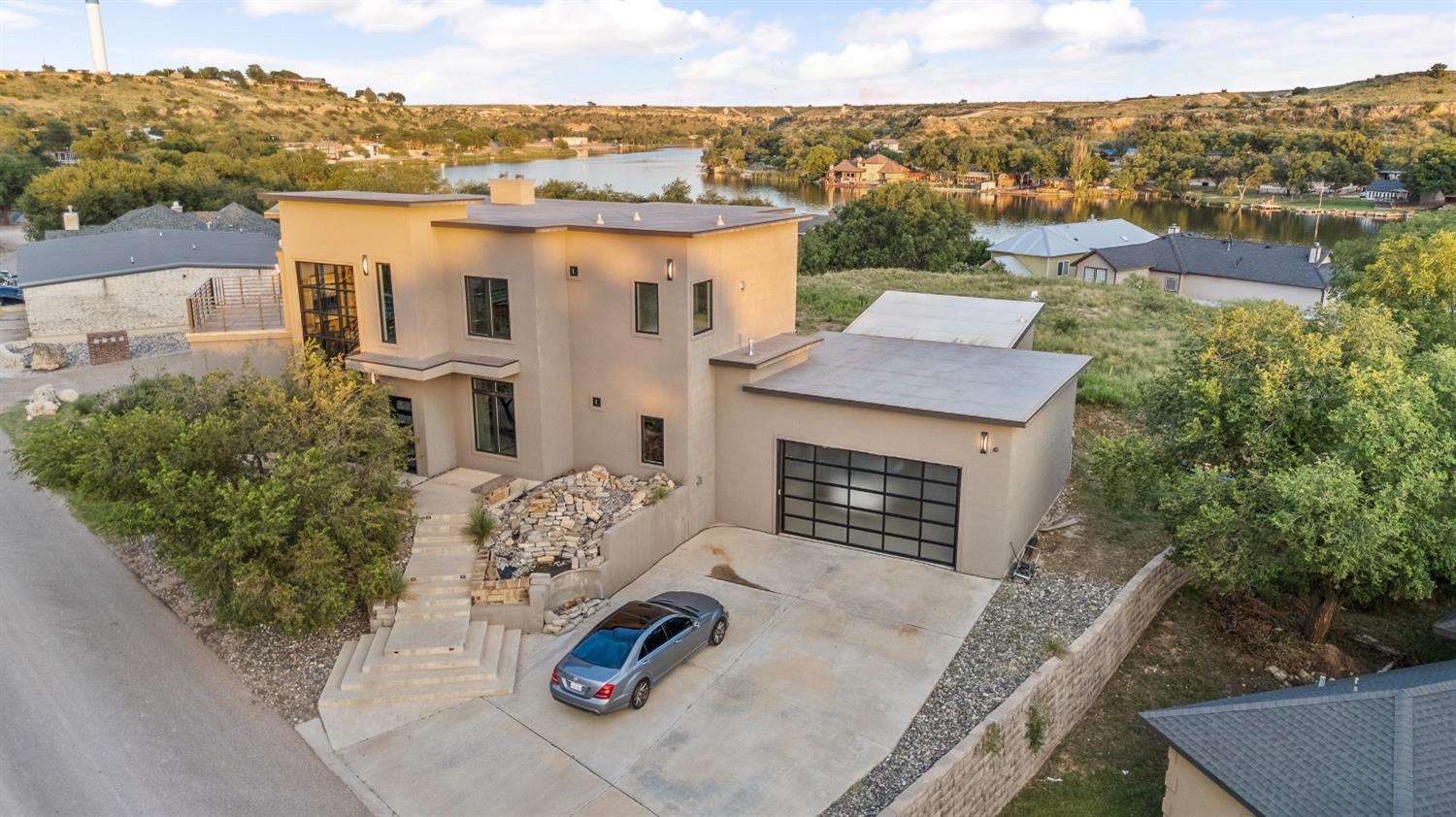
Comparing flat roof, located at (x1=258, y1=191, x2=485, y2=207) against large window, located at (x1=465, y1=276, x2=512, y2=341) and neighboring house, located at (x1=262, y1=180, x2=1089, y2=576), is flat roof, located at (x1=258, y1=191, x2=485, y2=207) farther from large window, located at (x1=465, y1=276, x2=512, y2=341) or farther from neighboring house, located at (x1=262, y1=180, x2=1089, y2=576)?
large window, located at (x1=465, y1=276, x2=512, y2=341)

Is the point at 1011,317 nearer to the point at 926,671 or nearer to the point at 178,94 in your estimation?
the point at 926,671

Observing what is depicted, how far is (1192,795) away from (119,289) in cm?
3895

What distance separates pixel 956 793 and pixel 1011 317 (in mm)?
18440

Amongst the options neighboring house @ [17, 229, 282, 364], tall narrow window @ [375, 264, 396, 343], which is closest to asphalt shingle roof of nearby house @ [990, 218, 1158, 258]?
neighboring house @ [17, 229, 282, 364]

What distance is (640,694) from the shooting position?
1300 centimetres

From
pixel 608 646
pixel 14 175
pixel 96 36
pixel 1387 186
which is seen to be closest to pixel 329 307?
pixel 608 646

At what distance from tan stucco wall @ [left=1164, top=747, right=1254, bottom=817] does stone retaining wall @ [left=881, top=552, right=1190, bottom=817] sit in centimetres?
186

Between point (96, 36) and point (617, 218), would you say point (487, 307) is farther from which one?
point (96, 36)

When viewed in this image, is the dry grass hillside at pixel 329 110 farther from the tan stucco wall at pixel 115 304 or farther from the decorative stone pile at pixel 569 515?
the decorative stone pile at pixel 569 515

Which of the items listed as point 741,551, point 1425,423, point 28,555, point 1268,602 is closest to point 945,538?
point 741,551

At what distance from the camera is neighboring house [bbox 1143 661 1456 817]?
10.3m

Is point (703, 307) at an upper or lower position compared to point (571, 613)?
upper

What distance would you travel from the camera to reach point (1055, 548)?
1847cm

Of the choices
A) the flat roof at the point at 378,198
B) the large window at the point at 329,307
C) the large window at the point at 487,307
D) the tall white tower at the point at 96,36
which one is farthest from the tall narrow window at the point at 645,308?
the tall white tower at the point at 96,36
